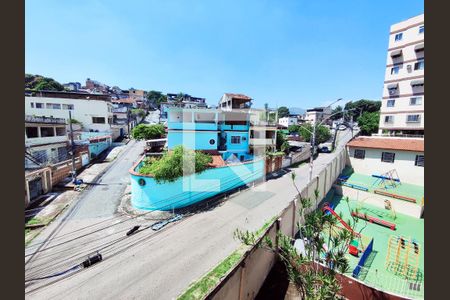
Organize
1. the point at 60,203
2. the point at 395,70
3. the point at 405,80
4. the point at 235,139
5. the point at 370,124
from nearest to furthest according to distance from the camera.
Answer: the point at 60,203, the point at 235,139, the point at 405,80, the point at 395,70, the point at 370,124

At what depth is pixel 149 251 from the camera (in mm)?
10094

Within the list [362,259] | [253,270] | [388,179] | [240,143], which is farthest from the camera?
[240,143]

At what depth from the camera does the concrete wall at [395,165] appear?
1802cm

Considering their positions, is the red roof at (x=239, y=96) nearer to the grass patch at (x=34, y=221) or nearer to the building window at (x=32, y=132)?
the building window at (x=32, y=132)

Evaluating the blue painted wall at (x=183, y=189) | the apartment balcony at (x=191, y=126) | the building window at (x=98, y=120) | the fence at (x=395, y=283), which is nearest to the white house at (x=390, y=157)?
the fence at (x=395, y=283)

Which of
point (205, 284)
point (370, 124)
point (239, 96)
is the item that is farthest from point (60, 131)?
point (370, 124)

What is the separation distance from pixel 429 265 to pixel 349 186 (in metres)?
17.4

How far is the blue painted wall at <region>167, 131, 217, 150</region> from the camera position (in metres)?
23.5

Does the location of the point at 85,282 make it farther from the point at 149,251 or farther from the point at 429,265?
the point at 429,265

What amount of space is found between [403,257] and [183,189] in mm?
14745

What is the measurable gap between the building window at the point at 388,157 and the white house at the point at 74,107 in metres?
45.7

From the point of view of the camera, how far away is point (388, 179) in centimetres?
1898

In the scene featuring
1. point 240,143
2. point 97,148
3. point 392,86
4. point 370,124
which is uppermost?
point 392,86

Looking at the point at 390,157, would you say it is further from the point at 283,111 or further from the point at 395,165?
the point at 283,111
